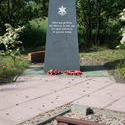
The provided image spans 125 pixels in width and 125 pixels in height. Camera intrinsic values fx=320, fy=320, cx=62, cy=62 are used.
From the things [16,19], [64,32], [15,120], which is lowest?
[15,120]

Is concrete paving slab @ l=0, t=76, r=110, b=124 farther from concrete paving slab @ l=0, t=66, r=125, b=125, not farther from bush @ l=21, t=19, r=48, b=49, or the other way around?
bush @ l=21, t=19, r=48, b=49

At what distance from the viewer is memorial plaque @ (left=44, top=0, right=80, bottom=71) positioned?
9.17 m

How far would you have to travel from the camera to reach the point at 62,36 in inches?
365

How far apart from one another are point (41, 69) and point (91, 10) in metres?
5.96

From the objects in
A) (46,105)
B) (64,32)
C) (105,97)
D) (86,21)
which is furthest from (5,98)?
(86,21)

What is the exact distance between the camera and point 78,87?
7477 mm

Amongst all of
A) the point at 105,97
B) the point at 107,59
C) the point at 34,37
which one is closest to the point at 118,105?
the point at 105,97

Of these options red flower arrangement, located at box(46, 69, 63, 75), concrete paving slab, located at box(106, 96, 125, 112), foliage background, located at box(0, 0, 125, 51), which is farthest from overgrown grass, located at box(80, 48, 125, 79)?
concrete paving slab, located at box(106, 96, 125, 112)

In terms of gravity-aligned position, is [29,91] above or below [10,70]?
below

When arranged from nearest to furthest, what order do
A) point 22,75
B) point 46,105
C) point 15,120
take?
1. point 15,120
2. point 46,105
3. point 22,75

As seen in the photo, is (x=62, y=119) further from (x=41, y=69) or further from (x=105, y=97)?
(x=41, y=69)

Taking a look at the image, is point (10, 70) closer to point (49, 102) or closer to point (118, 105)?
point (49, 102)

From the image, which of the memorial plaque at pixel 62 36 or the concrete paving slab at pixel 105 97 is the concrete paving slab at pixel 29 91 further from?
the memorial plaque at pixel 62 36

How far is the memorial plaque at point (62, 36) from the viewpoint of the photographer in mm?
9172
